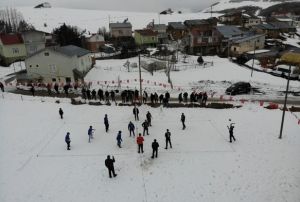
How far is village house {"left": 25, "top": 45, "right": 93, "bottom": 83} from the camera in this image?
129ft

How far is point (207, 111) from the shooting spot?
28.1 m

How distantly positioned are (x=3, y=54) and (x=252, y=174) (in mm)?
53312

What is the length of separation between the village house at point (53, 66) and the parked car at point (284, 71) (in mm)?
30756

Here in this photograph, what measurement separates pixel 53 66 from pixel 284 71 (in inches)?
1384

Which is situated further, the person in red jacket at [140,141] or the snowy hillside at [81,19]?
the snowy hillside at [81,19]

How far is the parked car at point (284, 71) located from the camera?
1661 inches

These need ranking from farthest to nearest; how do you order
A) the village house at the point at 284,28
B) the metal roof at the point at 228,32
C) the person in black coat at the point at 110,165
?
the village house at the point at 284,28, the metal roof at the point at 228,32, the person in black coat at the point at 110,165

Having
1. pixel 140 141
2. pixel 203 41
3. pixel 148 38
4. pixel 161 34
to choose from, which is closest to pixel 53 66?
pixel 140 141

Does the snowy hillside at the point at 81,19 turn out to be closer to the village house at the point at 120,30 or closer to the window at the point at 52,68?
the village house at the point at 120,30

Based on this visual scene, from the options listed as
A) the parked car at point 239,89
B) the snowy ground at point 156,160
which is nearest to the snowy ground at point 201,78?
the parked car at point 239,89

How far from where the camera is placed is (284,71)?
4425cm

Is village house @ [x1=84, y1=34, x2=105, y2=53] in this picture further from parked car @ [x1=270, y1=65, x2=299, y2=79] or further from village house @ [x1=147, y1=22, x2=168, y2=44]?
parked car @ [x1=270, y1=65, x2=299, y2=79]

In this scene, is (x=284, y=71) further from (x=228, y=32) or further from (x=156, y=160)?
(x=156, y=160)

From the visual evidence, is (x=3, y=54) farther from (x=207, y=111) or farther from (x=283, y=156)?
(x=283, y=156)
